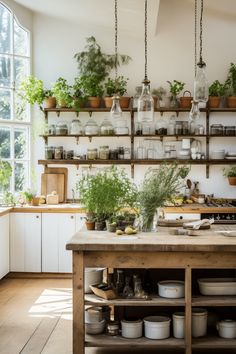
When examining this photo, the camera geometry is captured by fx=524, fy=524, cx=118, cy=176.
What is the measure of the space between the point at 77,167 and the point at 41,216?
1094 millimetres

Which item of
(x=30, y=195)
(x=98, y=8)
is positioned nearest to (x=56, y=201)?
(x=30, y=195)

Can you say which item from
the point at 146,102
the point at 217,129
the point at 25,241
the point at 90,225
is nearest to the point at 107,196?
the point at 90,225

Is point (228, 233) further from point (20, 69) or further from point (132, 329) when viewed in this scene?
point (20, 69)

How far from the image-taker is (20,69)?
7457 mm

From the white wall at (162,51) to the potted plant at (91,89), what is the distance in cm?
32

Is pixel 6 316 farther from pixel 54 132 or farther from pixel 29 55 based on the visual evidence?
pixel 29 55

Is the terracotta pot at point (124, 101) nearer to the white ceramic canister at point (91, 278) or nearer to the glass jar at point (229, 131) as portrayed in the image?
the glass jar at point (229, 131)

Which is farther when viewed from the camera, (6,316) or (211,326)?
(6,316)

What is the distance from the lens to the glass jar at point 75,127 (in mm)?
7402

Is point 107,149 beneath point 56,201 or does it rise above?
above

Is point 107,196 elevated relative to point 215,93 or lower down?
lower down

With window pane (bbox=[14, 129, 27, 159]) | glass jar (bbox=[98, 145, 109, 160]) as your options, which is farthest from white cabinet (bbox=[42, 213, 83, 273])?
window pane (bbox=[14, 129, 27, 159])

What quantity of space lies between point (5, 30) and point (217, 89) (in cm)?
301

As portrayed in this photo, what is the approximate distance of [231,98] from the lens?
23.9 ft
